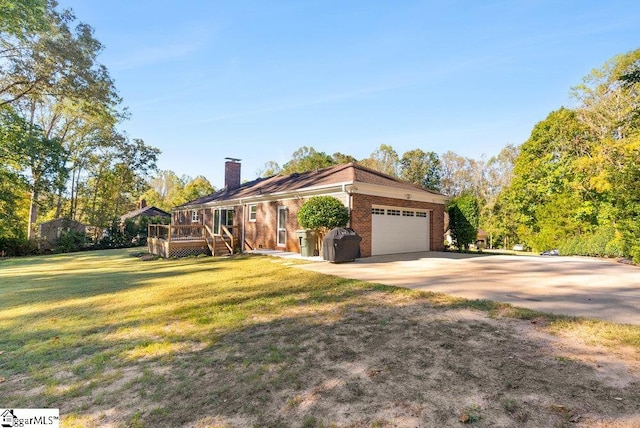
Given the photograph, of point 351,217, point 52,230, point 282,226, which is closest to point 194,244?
point 282,226

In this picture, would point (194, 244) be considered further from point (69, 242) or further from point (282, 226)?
point (69, 242)

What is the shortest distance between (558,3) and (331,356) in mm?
12761

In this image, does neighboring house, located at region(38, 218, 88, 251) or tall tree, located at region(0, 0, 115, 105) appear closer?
tall tree, located at region(0, 0, 115, 105)

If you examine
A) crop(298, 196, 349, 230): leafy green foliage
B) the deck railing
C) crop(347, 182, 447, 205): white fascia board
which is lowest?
the deck railing

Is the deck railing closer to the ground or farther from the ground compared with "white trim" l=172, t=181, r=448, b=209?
closer to the ground

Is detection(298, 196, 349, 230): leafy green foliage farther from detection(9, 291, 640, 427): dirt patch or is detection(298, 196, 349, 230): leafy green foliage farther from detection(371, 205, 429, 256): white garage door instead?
detection(9, 291, 640, 427): dirt patch

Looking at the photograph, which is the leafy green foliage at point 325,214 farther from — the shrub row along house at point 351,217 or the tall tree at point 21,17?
the tall tree at point 21,17

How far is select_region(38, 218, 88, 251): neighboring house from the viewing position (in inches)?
938

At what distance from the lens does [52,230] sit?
2567cm

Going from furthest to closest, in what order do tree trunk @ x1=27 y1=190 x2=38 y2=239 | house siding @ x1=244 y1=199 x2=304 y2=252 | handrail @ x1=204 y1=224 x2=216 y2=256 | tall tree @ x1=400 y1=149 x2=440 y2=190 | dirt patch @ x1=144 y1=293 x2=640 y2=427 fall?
tall tree @ x1=400 y1=149 x2=440 y2=190, tree trunk @ x1=27 y1=190 x2=38 y2=239, handrail @ x1=204 y1=224 x2=216 y2=256, house siding @ x1=244 y1=199 x2=304 y2=252, dirt patch @ x1=144 y1=293 x2=640 y2=427

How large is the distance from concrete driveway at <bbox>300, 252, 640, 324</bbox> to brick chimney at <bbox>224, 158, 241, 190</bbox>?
50.9 ft

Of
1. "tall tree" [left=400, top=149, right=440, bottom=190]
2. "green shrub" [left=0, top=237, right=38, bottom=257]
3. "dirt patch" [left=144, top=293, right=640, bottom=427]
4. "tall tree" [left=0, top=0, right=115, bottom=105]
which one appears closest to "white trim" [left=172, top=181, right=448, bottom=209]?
"dirt patch" [left=144, top=293, right=640, bottom=427]

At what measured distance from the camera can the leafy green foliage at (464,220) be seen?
16875 millimetres

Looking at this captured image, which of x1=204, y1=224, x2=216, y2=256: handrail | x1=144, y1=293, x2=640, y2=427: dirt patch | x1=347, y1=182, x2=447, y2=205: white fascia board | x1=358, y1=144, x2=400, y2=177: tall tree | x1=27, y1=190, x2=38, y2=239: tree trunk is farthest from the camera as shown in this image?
x1=358, y1=144, x2=400, y2=177: tall tree
